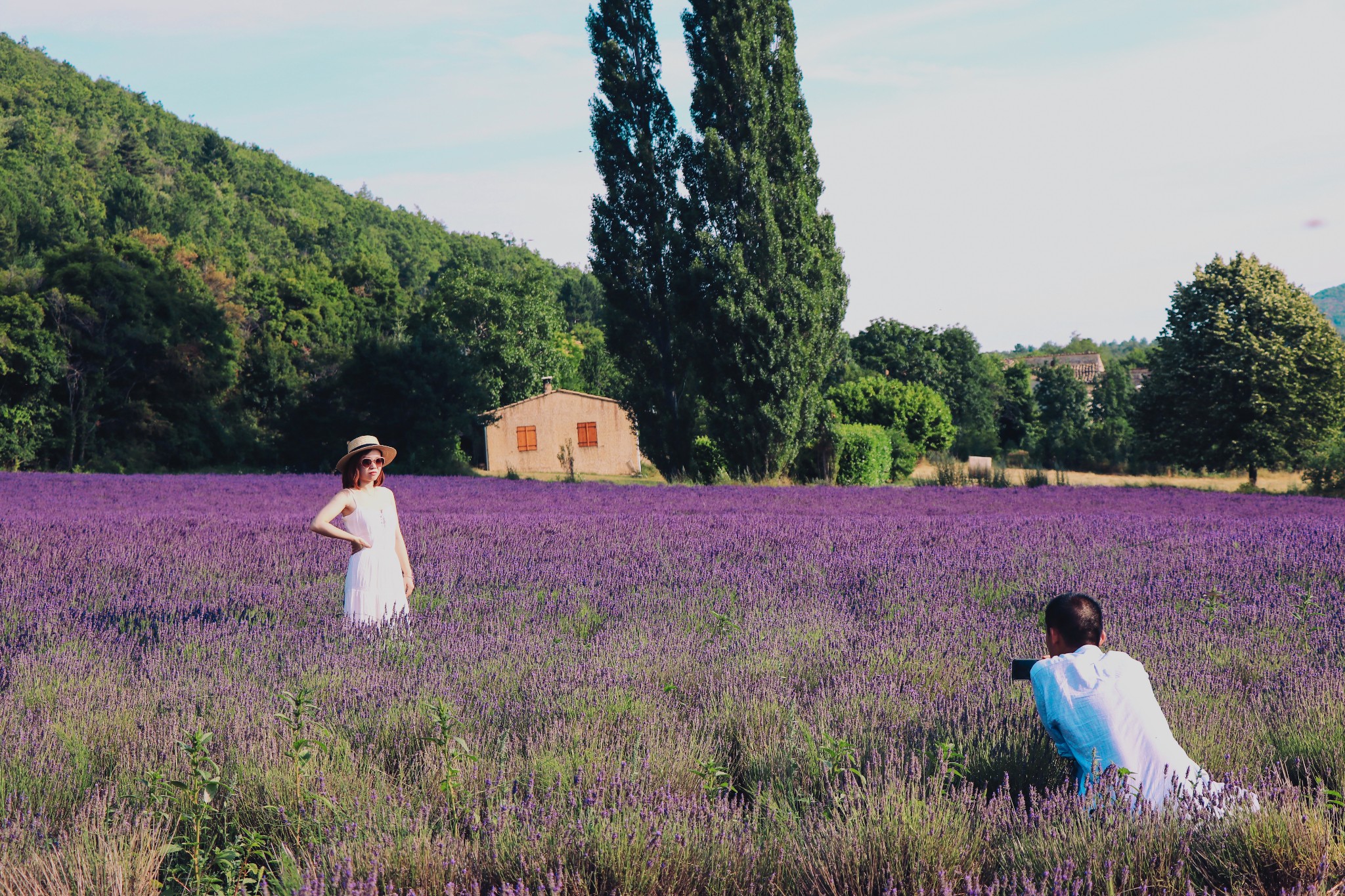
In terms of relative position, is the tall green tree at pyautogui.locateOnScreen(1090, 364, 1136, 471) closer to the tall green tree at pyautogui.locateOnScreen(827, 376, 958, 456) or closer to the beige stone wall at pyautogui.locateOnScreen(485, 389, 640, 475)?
the tall green tree at pyautogui.locateOnScreen(827, 376, 958, 456)

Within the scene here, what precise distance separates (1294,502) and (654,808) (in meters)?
16.4

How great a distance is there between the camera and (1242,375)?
32625mm

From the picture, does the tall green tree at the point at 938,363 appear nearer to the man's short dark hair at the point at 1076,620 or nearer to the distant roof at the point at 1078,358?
the distant roof at the point at 1078,358

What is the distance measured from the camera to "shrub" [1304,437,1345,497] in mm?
25609

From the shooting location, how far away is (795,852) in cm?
230

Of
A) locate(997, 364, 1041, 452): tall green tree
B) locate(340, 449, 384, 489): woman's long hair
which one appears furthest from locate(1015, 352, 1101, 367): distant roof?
locate(340, 449, 384, 489): woman's long hair

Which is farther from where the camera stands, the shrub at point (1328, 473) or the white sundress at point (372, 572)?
the shrub at point (1328, 473)

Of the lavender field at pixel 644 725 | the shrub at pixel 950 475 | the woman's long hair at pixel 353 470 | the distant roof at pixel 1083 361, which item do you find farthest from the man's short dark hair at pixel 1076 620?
the distant roof at pixel 1083 361

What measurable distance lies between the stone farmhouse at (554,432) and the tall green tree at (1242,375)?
22312 millimetres

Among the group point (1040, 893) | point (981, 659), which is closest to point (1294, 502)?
point (981, 659)

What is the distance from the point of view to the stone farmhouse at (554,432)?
1818 inches

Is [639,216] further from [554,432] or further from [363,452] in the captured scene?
[363,452]

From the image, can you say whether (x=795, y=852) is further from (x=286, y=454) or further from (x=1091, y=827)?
(x=286, y=454)

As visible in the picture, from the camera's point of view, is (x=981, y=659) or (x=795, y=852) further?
(x=981, y=659)
